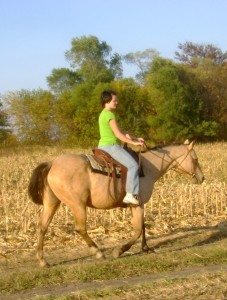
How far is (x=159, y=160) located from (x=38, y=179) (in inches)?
97.1

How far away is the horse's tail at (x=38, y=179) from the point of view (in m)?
9.89

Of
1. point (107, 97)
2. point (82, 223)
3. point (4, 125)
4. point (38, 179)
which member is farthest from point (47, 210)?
point (4, 125)

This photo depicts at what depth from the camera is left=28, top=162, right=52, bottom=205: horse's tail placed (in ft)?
32.4

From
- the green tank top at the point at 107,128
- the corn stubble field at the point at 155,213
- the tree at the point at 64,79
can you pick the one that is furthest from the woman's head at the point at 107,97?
the tree at the point at 64,79

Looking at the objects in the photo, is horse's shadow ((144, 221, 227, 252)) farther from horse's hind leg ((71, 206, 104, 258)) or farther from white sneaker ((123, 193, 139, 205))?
horse's hind leg ((71, 206, 104, 258))

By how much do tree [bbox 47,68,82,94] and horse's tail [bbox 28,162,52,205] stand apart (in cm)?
7414

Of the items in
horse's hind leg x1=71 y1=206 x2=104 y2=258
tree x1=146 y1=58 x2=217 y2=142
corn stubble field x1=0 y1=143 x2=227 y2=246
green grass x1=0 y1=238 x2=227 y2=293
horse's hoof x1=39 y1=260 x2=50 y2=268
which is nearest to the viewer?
green grass x1=0 y1=238 x2=227 y2=293

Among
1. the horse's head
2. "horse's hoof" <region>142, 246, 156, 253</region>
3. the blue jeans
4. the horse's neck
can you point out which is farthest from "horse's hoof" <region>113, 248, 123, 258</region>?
the horse's head

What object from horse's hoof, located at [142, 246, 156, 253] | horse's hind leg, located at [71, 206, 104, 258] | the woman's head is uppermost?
the woman's head

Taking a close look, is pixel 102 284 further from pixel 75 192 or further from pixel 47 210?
pixel 47 210

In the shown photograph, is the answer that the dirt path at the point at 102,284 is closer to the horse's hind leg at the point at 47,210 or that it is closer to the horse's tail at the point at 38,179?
the horse's hind leg at the point at 47,210

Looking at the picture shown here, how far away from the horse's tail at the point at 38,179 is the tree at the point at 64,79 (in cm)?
7414

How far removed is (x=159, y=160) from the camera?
11.0m

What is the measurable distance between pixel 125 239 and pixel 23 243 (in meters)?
2.15
